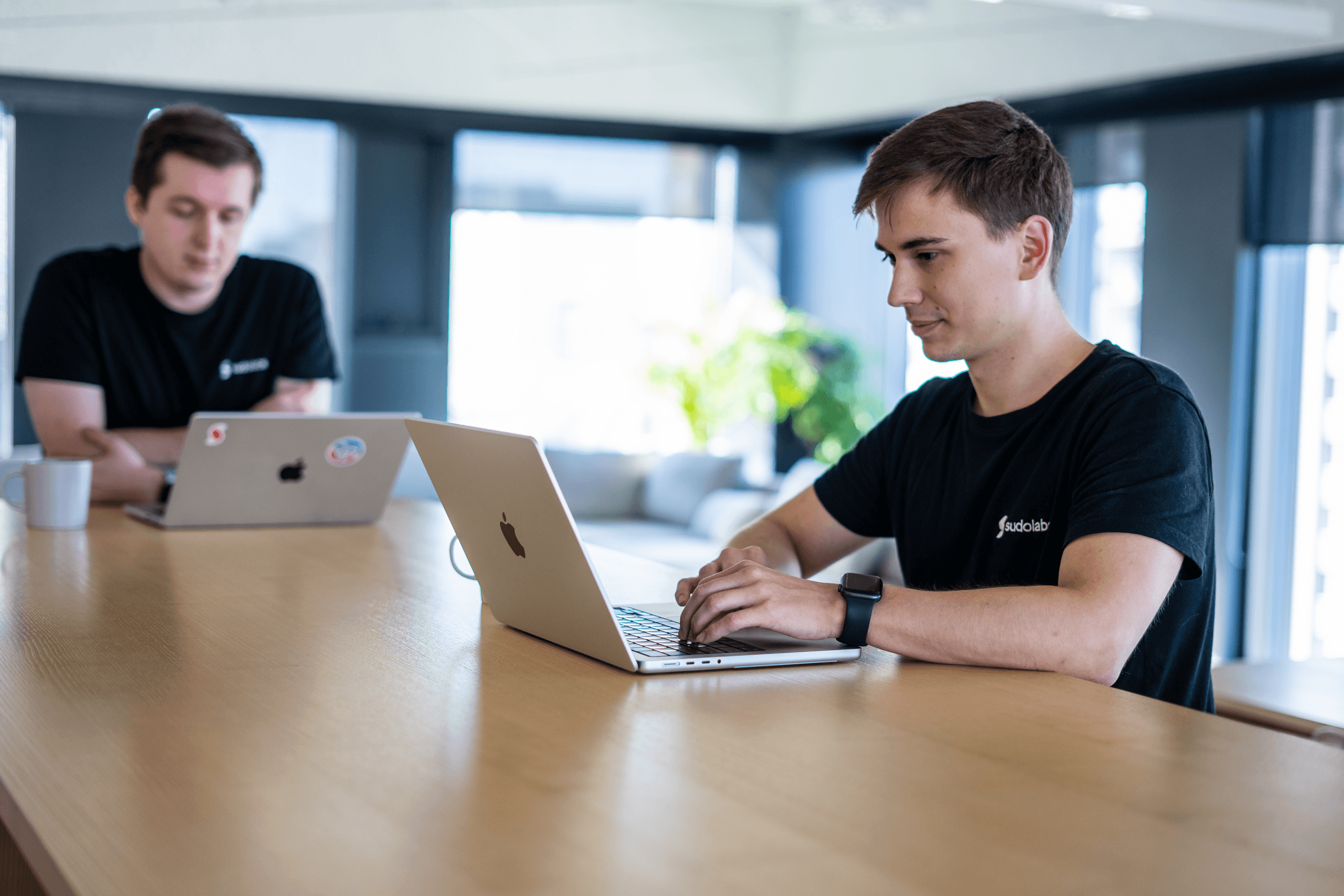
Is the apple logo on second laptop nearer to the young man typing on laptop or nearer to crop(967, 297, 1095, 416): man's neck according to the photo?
the young man typing on laptop

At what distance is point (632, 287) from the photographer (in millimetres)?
7086

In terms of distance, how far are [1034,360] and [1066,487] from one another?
7.6 inches

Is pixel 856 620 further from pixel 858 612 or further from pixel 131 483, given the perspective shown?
pixel 131 483

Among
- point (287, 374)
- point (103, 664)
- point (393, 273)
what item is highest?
point (393, 273)

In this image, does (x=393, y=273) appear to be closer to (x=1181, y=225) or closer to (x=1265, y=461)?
(x=1181, y=225)

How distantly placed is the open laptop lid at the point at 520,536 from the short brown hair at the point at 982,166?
65 centimetres

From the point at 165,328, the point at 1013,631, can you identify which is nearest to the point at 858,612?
the point at 1013,631

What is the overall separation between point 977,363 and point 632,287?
551 centimetres

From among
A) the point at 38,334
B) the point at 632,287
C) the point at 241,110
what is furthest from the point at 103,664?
the point at 632,287

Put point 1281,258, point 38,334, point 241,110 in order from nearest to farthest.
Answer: point 38,334 → point 1281,258 → point 241,110

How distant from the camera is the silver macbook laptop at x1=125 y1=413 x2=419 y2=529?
2.14 meters

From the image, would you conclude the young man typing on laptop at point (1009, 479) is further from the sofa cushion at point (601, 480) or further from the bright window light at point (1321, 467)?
the sofa cushion at point (601, 480)

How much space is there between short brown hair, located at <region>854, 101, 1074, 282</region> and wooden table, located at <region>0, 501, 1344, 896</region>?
2.01 ft

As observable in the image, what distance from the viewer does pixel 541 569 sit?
128 centimetres
